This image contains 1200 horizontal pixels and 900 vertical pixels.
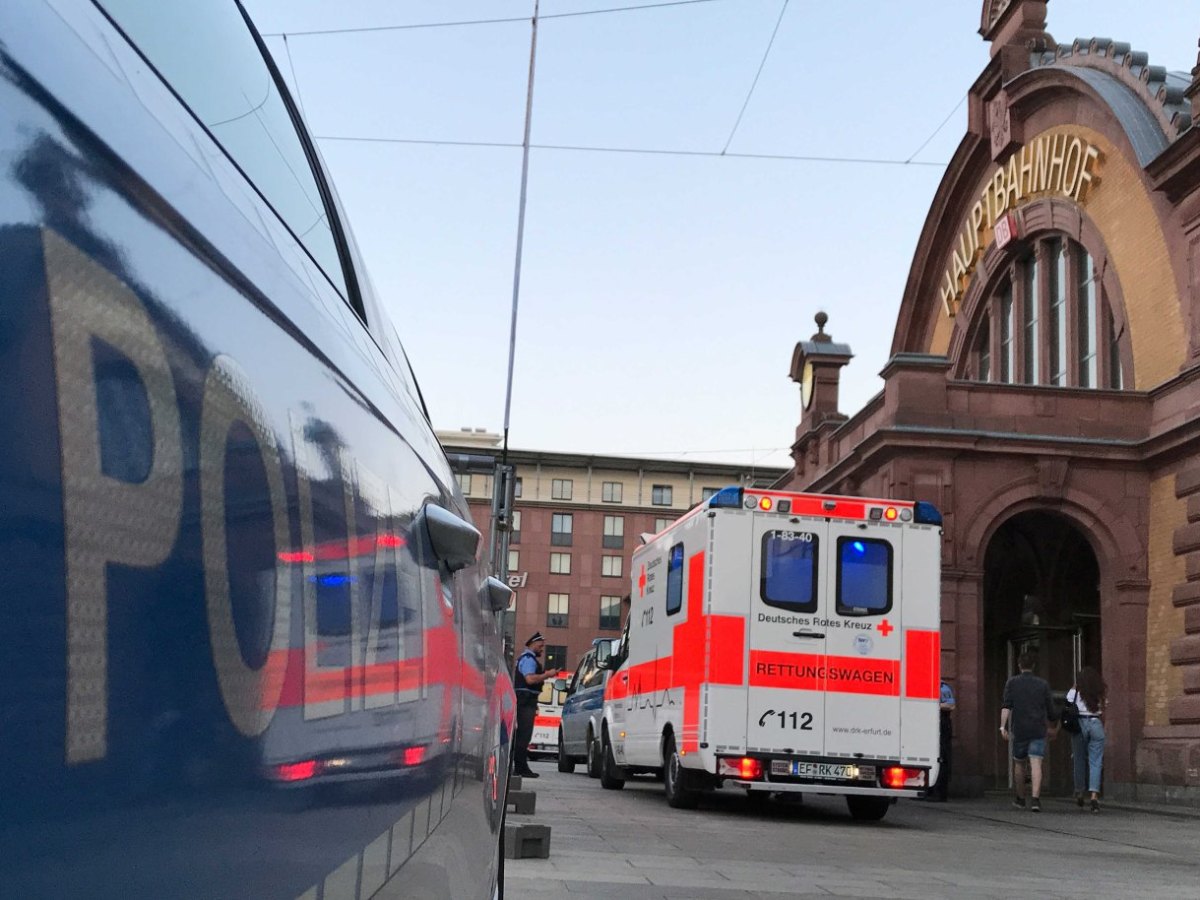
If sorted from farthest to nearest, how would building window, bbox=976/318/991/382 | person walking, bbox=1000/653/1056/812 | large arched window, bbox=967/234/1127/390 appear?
1. building window, bbox=976/318/991/382
2. large arched window, bbox=967/234/1127/390
3. person walking, bbox=1000/653/1056/812

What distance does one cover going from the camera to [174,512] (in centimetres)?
99

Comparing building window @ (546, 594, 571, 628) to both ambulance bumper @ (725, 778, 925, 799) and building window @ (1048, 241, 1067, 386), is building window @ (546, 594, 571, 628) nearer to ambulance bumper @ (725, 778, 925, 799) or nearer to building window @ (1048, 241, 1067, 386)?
building window @ (1048, 241, 1067, 386)

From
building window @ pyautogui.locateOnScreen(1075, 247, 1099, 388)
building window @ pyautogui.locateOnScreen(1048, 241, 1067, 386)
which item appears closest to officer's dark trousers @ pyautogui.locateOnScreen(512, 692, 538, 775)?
building window @ pyautogui.locateOnScreen(1075, 247, 1099, 388)

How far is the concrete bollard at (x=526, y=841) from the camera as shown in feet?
31.0

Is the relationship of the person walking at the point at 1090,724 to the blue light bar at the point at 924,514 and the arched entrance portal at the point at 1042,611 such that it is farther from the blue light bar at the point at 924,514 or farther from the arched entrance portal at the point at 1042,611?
the blue light bar at the point at 924,514

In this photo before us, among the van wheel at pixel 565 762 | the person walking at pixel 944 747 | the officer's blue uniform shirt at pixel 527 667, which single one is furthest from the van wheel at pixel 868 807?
the van wheel at pixel 565 762

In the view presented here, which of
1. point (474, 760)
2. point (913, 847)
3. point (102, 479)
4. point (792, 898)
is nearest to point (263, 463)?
point (102, 479)

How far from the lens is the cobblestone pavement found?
8781 mm

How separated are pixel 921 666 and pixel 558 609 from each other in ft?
230

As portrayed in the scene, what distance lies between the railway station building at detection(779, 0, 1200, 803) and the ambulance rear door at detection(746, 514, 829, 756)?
8.73m

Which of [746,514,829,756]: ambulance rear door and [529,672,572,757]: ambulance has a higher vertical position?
[746,514,829,756]: ambulance rear door

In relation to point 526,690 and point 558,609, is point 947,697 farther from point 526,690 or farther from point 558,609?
point 558,609

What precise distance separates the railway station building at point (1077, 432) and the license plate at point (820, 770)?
8288 mm

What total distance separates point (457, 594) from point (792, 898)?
6.14m
